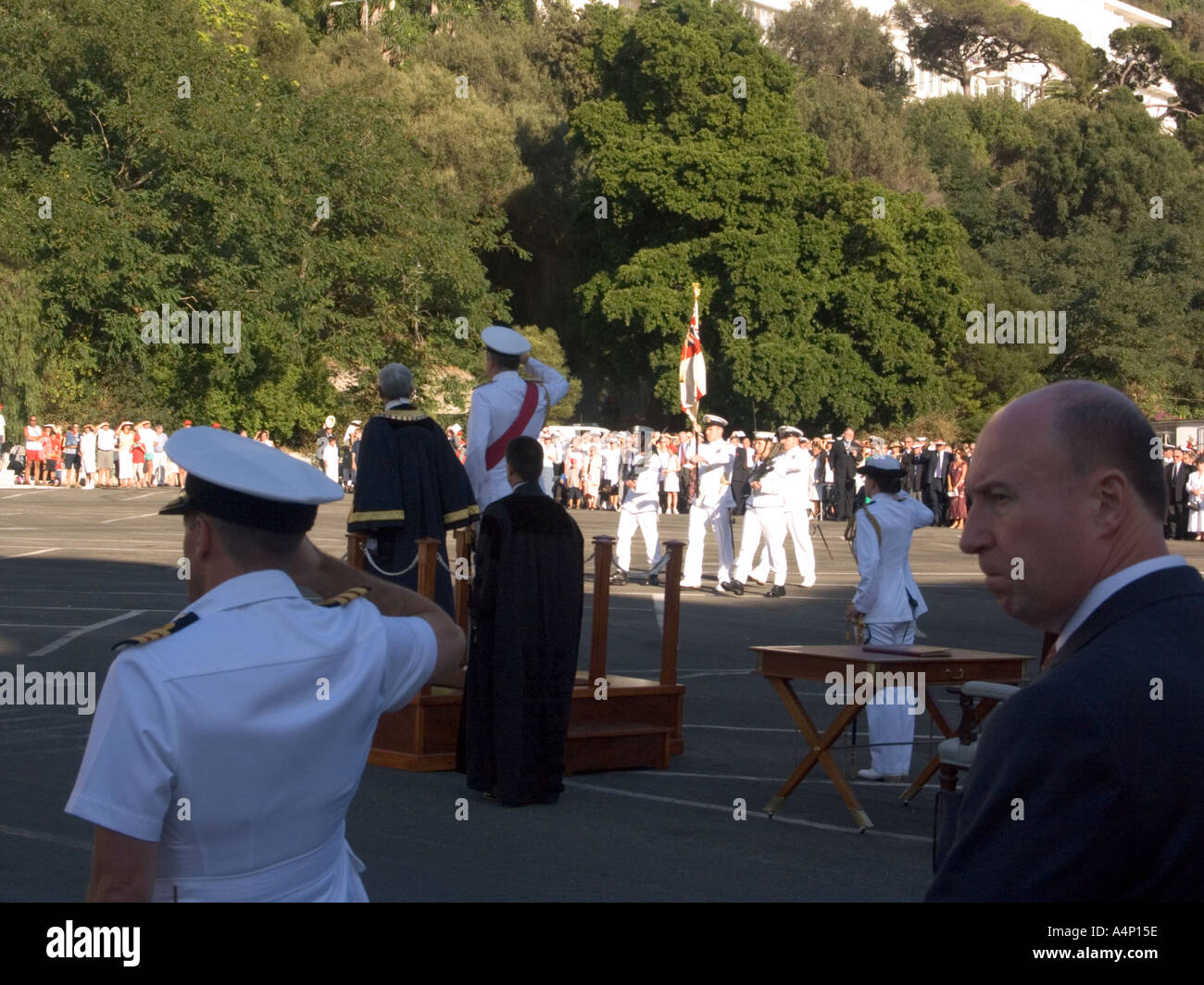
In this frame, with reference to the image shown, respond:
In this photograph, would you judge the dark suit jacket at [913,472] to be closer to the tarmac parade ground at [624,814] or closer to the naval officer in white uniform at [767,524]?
the naval officer in white uniform at [767,524]

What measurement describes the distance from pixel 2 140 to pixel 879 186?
2839cm

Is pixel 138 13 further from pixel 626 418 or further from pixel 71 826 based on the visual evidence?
pixel 71 826

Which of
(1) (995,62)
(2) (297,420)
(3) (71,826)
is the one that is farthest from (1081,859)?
(1) (995,62)

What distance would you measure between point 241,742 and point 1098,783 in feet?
4.60

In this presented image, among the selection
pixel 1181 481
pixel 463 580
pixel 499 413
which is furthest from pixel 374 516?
pixel 1181 481

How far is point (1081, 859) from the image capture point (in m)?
1.99

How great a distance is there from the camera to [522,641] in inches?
336

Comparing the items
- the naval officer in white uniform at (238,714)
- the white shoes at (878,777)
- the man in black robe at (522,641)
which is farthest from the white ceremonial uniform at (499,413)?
the naval officer in white uniform at (238,714)

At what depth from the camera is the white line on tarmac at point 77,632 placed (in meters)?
13.0

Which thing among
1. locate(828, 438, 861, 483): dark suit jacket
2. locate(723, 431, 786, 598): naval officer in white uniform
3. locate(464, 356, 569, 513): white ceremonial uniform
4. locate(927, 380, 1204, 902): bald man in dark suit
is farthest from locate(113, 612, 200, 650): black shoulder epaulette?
locate(828, 438, 861, 483): dark suit jacket

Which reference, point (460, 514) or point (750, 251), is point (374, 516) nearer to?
point (460, 514)

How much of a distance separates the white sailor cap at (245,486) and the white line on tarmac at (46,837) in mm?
4914

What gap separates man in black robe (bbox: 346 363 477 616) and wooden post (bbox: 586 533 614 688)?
2.76 feet

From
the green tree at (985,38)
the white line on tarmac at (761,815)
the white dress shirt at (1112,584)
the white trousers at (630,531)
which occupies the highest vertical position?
the green tree at (985,38)
